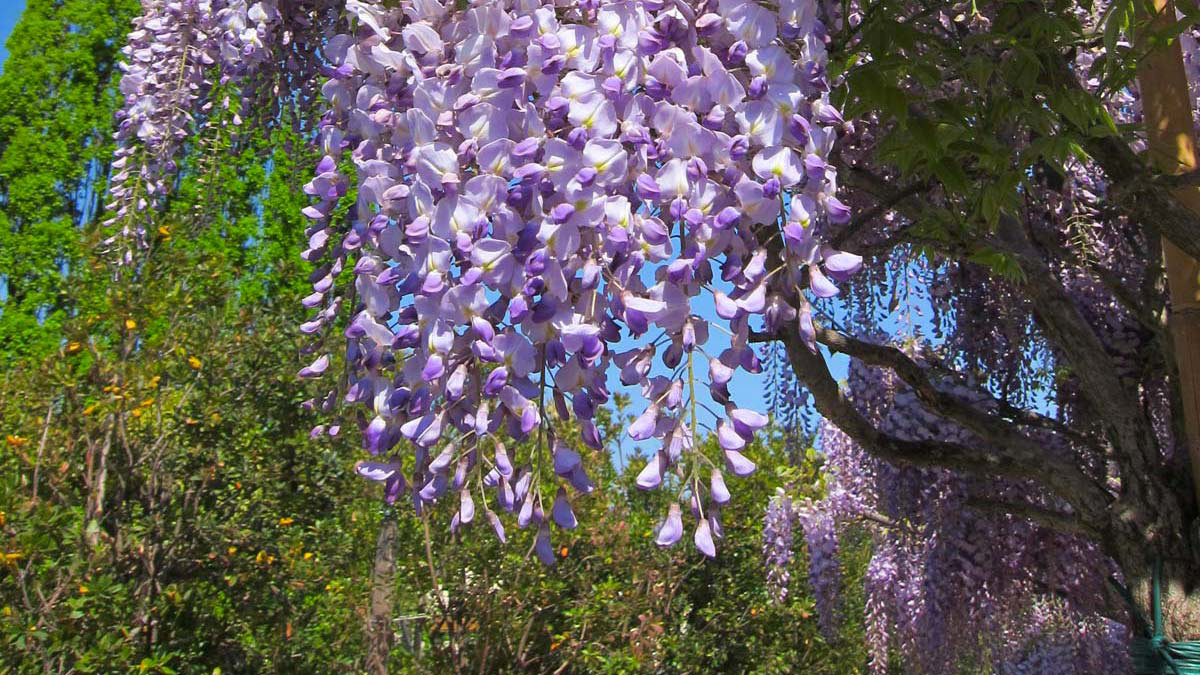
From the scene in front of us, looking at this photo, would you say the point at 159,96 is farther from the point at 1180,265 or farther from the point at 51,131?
the point at 51,131

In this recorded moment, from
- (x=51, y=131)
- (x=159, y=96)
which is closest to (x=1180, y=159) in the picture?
(x=159, y=96)

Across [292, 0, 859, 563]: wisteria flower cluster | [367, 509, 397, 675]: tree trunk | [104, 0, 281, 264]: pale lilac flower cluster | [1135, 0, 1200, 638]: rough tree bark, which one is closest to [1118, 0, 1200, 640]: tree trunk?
[1135, 0, 1200, 638]: rough tree bark

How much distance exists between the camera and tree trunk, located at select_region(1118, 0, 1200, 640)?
92.4 inches

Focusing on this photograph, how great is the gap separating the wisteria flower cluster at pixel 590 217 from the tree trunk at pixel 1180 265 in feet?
4.46

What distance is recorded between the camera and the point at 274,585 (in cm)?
434

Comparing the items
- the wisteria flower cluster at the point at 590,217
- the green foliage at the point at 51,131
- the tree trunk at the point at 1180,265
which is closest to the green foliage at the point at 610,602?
the tree trunk at the point at 1180,265

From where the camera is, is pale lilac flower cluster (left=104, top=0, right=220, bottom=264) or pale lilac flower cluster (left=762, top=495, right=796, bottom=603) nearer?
pale lilac flower cluster (left=104, top=0, right=220, bottom=264)

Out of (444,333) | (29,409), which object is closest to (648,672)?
(29,409)

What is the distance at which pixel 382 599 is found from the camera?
5262 millimetres

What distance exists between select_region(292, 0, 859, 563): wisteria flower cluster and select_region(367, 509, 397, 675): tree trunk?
3.83 m

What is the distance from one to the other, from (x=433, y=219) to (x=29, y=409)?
3.55 meters

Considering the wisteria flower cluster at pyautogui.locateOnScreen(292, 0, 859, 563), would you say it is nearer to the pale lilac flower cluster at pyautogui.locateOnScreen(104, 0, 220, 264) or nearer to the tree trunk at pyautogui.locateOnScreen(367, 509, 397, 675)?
the pale lilac flower cluster at pyautogui.locateOnScreen(104, 0, 220, 264)

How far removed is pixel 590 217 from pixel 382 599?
440 cm

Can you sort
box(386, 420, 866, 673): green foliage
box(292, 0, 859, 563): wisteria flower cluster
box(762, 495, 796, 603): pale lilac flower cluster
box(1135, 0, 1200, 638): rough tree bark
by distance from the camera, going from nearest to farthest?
box(292, 0, 859, 563): wisteria flower cluster, box(1135, 0, 1200, 638): rough tree bark, box(386, 420, 866, 673): green foliage, box(762, 495, 796, 603): pale lilac flower cluster
